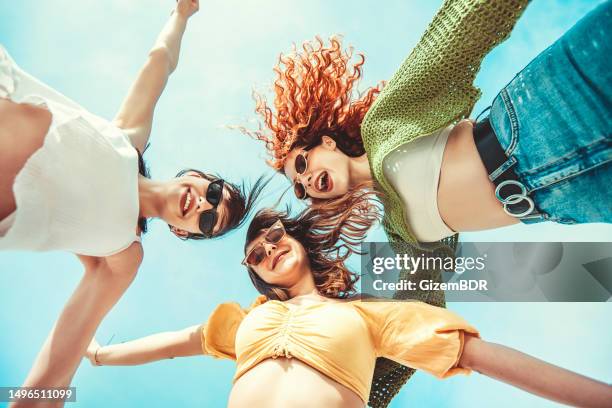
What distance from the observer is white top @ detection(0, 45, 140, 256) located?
1547 millimetres

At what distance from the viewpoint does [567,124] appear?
144 centimetres

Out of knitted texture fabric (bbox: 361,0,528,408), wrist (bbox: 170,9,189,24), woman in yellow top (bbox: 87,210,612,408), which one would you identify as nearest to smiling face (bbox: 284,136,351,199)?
knitted texture fabric (bbox: 361,0,528,408)

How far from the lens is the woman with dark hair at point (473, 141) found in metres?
1.41

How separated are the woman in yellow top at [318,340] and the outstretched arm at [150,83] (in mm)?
799

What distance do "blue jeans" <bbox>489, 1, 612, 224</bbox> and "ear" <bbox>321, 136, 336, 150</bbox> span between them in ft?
2.58

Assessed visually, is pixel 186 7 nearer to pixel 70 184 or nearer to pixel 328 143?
pixel 328 143

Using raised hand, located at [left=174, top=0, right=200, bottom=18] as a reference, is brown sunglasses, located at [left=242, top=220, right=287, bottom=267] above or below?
below

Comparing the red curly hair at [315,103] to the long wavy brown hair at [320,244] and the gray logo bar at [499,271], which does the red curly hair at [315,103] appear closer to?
the long wavy brown hair at [320,244]

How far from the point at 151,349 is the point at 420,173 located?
171 cm

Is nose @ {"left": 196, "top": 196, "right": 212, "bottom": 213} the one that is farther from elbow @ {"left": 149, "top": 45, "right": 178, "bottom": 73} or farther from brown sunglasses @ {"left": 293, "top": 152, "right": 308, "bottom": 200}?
elbow @ {"left": 149, "top": 45, "right": 178, "bottom": 73}

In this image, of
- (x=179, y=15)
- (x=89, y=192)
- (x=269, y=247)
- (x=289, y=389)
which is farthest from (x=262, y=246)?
(x=179, y=15)

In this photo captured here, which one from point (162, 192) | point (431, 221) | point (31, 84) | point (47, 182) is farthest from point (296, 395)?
point (31, 84)

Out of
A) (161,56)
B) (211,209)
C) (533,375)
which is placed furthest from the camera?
(161,56)

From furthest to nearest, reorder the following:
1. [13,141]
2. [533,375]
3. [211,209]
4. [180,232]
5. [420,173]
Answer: [180,232]
[211,209]
[420,173]
[533,375]
[13,141]
